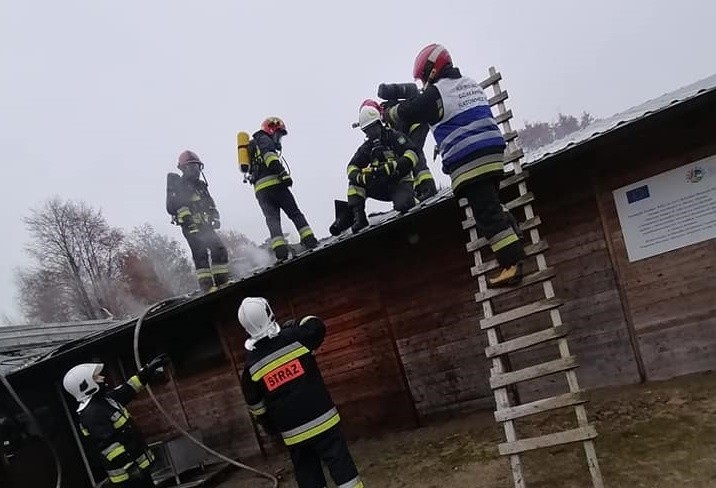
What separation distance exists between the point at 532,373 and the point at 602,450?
111cm

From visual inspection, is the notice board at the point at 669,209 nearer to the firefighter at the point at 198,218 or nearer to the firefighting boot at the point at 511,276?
the firefighting boot at the point at 511,276

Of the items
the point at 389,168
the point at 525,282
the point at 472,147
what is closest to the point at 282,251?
the point at 389,168

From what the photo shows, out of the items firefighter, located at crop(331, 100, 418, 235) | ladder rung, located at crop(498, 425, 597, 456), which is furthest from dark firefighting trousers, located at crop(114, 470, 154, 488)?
ladder rung, located at crop(498, 425, 597, 456)

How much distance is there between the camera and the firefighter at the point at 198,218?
7855 mm

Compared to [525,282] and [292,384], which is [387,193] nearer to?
[525,282]

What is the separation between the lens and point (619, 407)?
5215 millimetres

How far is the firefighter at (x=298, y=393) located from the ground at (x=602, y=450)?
0.99 metres

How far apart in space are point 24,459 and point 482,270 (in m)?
7.43

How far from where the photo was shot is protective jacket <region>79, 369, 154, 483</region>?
538 centimetres

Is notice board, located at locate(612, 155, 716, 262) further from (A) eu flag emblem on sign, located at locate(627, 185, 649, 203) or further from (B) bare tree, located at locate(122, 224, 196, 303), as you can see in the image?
(B) bare tree, located at locate(122, 224, 196, 303)

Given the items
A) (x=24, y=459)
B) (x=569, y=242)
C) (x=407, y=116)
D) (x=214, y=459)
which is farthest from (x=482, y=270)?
(x=24, y=459)

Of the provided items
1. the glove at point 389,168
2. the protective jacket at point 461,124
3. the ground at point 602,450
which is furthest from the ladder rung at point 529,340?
the glove at point 389,168

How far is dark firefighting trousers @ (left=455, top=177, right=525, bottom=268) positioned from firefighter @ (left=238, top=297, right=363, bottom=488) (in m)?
1.74

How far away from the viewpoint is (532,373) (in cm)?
411
